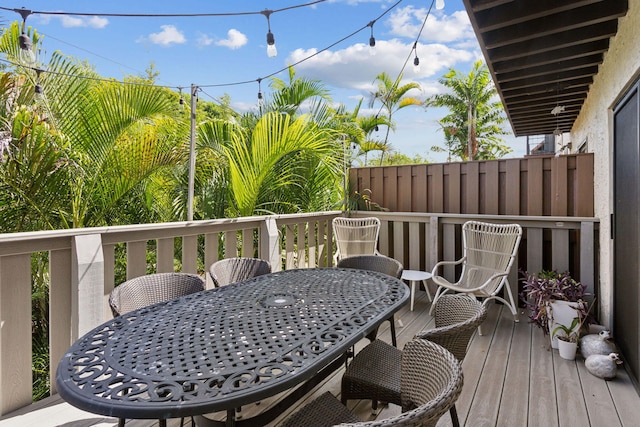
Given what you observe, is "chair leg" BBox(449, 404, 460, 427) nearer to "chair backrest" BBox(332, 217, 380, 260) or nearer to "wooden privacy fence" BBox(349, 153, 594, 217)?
"chair backrest" BBox(332, 217, 380, 260)

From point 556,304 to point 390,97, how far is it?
11739 mm

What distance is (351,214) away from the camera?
4.98 metres

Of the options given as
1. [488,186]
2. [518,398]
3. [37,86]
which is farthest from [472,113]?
[37,86]

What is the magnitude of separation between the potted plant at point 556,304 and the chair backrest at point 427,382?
7.64 feet

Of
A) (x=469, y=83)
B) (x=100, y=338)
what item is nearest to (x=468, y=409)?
(x=100, y=338)

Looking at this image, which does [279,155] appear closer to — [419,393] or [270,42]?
[270,42]

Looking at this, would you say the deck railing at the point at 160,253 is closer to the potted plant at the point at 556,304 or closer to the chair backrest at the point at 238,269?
the chair backrest at the point at 238,269

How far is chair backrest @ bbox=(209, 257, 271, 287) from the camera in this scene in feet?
8.30

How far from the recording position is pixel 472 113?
19.6 m

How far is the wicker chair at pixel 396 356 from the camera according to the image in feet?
4.77

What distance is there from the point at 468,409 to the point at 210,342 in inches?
65.0

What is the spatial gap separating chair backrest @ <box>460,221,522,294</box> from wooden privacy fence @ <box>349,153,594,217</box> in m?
0.45

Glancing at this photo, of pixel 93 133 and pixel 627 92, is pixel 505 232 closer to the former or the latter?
pixel 627 92

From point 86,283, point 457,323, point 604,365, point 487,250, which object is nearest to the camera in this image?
point 457,323
